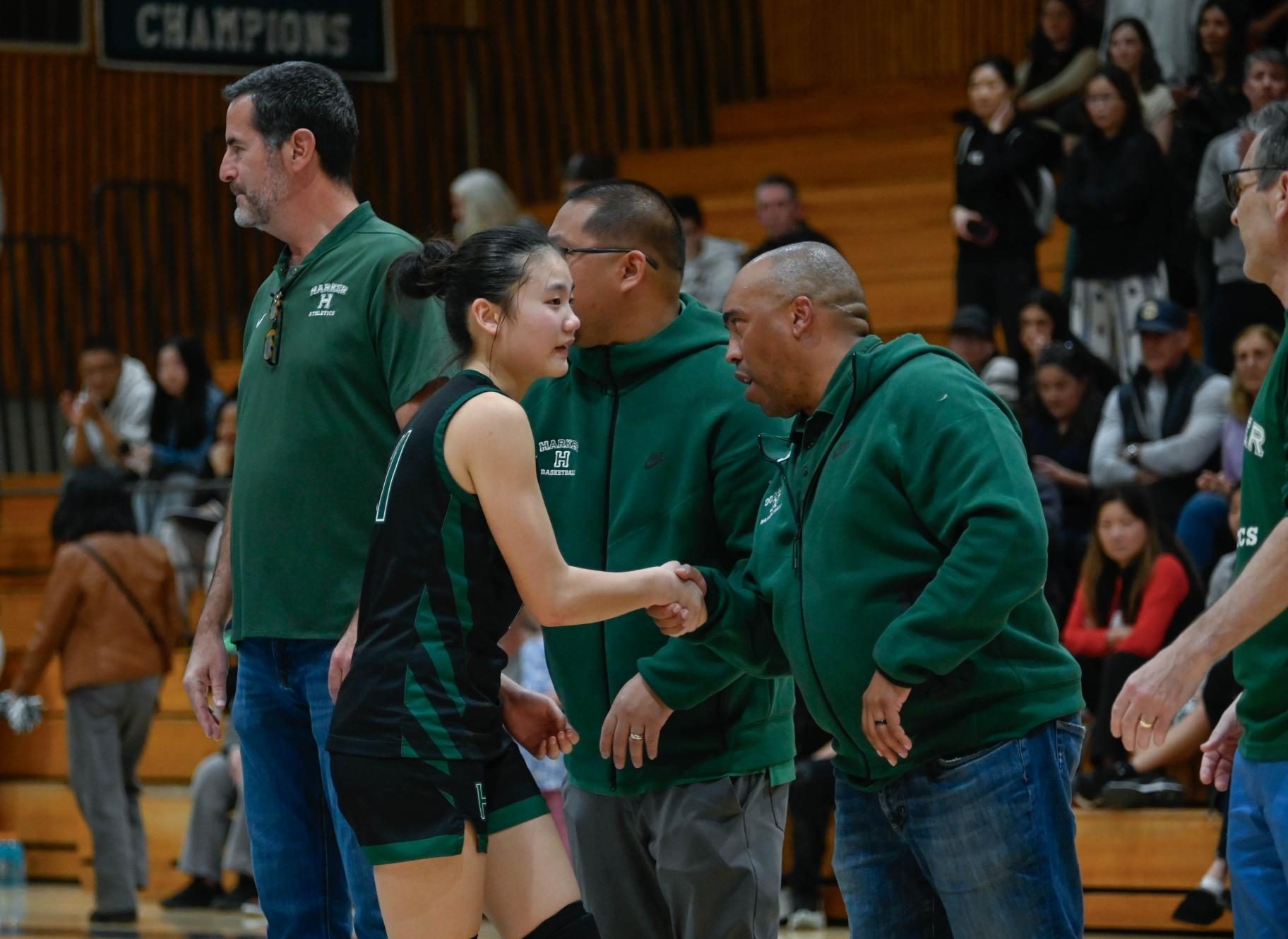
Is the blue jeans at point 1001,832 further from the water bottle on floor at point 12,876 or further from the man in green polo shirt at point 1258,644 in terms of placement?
the water bottle on floor at point 12,876

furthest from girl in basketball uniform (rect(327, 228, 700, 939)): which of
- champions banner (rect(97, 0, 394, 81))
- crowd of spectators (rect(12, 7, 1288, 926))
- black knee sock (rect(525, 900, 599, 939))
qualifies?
champions banner (rect(97, 0, 394, 81))

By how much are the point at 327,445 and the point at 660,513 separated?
2.14 feet

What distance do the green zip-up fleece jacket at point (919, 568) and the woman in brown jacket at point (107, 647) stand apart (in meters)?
5.64

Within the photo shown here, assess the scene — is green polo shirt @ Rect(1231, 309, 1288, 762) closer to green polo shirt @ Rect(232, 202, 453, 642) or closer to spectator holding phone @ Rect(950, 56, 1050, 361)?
green polo shirt @ Rect(232, 202, 453, 642)

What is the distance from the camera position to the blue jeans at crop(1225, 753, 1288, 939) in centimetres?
319

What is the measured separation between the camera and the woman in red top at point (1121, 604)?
6.93m

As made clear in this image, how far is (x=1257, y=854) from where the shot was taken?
328 centimetres

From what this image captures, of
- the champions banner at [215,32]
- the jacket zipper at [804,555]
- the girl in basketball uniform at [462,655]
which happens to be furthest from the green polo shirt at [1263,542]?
the champions banner at [215,32]

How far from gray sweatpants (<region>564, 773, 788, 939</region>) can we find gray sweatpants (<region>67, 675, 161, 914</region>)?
490 cm

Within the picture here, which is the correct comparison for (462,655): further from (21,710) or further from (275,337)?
(21,710)

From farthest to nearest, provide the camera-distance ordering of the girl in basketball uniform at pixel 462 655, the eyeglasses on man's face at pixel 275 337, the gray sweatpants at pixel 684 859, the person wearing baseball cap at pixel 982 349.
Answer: the person wearing baseball cap at pixel 982 349, the eyeglasses on man's face at pixel 275 337, the gray sweatpants at pixel 684 859, the girl in basketball uniform at pixel 462 655

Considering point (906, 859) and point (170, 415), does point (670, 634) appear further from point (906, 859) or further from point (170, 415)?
point (170, 415)

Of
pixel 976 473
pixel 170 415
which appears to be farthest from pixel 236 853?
pixel 976 473

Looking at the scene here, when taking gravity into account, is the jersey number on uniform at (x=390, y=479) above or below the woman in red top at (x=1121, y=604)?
above
